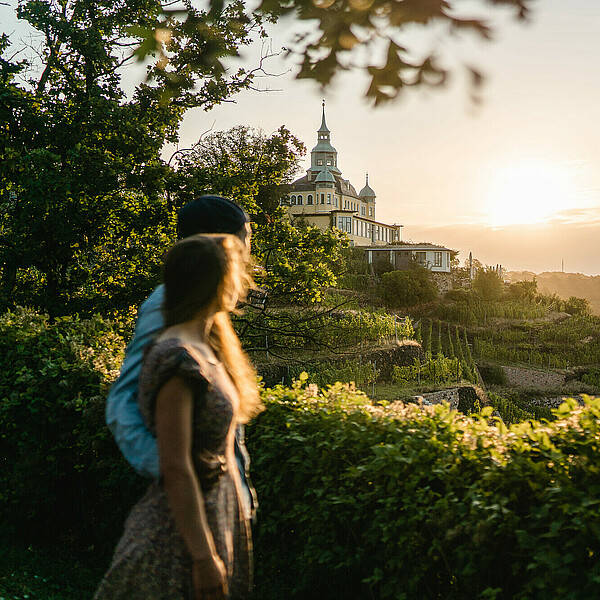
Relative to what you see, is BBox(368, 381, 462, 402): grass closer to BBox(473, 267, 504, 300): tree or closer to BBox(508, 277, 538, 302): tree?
BBox(473, 267, 504, 300): tree

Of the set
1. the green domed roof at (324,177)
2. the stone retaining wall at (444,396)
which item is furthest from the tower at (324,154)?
the stone retaining wall at (444,396)

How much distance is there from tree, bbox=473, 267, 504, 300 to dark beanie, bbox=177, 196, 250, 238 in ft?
156

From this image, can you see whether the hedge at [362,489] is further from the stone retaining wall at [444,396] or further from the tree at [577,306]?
the tree at [577,306]

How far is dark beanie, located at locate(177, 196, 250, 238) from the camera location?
217cm

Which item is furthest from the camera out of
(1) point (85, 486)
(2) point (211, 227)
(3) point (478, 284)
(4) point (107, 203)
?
(3) point (478, 284)

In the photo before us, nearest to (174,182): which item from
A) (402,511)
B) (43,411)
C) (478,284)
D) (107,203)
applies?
(107,203)

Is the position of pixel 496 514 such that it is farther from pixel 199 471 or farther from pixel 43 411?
pixel 43 411

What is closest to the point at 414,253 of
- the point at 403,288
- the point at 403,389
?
the point at 403,288

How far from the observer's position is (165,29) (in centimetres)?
278

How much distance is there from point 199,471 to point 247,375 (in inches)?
20.3

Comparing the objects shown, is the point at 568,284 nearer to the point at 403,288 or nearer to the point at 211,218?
the point at 403,288

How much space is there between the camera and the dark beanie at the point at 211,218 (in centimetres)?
217

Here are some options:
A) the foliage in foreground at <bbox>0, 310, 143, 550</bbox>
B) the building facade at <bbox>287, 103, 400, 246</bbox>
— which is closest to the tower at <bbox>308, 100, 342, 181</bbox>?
the building facade at <bbox>287, 103, 400, 246</bbox>

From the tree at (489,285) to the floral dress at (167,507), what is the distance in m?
47.8
